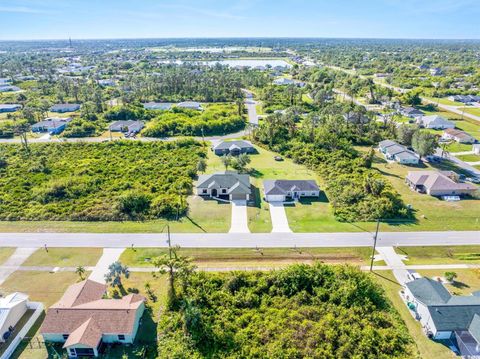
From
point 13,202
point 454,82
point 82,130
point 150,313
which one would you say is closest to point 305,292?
point 150,313

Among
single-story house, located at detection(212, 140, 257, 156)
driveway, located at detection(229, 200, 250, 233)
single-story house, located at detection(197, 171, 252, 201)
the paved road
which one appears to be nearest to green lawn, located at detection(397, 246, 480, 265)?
the paved road

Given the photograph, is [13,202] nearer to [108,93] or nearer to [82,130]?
[82,130]

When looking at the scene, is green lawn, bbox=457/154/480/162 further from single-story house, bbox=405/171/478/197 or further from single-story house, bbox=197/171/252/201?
single-story house, bbox=197/171/252/201

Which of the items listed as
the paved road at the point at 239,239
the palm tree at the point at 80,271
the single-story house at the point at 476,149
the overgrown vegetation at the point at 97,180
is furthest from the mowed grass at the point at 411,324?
the single-story house at the point at 476,149

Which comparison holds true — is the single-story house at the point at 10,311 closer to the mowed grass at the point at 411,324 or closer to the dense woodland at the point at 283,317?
the dense woodland at the point at 283,317

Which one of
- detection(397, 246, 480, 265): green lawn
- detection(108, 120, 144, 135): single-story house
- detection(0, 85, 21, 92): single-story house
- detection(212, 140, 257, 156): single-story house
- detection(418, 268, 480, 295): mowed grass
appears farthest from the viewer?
detection(0, 85, 21, 92): single-story house

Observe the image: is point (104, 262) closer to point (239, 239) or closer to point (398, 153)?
point (239, 239)

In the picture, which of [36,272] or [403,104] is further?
[403,104]

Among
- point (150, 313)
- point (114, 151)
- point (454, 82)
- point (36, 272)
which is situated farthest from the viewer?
point (454, 82)
